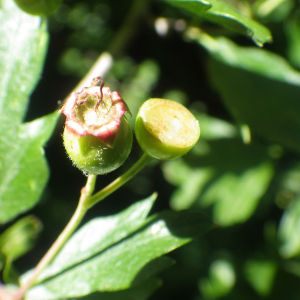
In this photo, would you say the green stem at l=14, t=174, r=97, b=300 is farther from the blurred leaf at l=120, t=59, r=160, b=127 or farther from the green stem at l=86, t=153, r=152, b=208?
the blurred leaf at l=120, t=59, r=160, b=127

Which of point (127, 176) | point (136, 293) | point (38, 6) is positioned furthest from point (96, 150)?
point (136, 293)

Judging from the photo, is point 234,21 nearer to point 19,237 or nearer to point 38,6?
point 38,6

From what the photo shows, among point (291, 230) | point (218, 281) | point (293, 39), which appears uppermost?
point (293, 39)

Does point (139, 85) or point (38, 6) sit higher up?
point (38, 6)

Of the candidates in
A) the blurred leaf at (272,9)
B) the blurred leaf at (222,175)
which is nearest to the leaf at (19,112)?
the blurred leaf at (222,175)

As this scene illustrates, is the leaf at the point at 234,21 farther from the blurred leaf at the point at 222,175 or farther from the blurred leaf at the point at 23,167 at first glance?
the blurred leaf at the point at 222,175

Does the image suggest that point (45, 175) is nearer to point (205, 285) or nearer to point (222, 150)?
point (222, 150)

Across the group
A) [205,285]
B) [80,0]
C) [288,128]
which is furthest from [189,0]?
[205,285]
